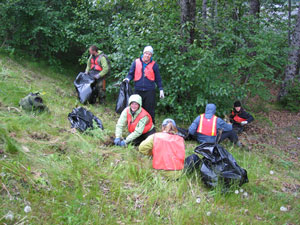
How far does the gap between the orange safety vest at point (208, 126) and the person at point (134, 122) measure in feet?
3.47

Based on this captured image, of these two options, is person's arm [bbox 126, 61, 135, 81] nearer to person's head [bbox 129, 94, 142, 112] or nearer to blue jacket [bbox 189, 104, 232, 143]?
person's head [bbox 129, 94, 142, 112]

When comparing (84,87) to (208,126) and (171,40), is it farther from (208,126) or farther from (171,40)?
(208,126)

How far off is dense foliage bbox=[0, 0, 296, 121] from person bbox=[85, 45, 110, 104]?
341mm

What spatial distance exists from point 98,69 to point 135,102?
2.84m

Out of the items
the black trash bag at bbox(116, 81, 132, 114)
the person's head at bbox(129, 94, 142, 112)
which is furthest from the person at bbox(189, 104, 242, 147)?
the black trash bag at bbox(116, 81, 132, 114)

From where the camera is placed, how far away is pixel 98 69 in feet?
23.5

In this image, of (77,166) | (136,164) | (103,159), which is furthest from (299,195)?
(77,166)

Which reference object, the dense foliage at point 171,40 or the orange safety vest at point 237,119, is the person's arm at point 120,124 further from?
the orange safety vest at point 237,119

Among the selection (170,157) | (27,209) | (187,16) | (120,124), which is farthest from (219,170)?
(187,16)

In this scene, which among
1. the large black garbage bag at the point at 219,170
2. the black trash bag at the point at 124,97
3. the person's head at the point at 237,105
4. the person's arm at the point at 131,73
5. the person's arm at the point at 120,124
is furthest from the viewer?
the person's head at the point at 237,105

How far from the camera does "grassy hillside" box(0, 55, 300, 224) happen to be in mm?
2721

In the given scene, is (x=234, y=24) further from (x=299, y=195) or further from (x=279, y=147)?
(x=299, y=195)

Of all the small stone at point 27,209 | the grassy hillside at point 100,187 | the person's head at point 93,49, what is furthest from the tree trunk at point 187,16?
the small stone at point 27,209

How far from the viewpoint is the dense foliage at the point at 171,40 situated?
6801 mm
